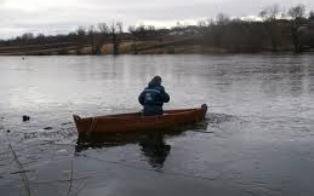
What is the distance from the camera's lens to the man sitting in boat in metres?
20.3

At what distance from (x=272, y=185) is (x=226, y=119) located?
10212 mm

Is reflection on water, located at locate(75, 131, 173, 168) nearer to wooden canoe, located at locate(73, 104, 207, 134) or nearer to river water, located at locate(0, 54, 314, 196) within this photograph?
river water, located at locate(0, 54, 314, 196)

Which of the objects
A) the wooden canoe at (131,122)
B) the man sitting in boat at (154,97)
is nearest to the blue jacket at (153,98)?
the man sitting in boat at (154,97)

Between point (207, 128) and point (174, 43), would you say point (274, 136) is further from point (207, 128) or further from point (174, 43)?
point (174, 43)

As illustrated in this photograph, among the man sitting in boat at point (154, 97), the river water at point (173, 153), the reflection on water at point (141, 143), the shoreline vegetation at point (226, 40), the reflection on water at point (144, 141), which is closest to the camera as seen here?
the river water at point (173, 153)

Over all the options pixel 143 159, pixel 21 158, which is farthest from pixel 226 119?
pixel 21 158

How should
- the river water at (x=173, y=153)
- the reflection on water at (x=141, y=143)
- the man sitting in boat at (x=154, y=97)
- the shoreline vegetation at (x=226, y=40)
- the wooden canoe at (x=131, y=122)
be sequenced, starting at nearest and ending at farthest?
the river water at (x=173, y=153) < the reflection on water at (x=141, y=143) < the wooden canoe at (x=131, y=122) < the man sitting in boat at (x=154, y=97) < the shoreline vegetation at (x=226, y=40)

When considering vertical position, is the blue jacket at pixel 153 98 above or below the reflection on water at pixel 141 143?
above

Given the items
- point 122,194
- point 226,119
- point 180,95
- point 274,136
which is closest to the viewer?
point 122,194

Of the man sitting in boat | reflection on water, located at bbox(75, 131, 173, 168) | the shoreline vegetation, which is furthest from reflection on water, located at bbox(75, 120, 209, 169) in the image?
the shoreline vegetation

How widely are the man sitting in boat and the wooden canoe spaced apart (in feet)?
1.24

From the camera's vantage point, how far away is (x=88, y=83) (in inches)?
1734

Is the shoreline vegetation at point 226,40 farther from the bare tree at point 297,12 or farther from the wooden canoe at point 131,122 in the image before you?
the wooden canoe at point 131,122

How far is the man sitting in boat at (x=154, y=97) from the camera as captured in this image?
20266 mm
